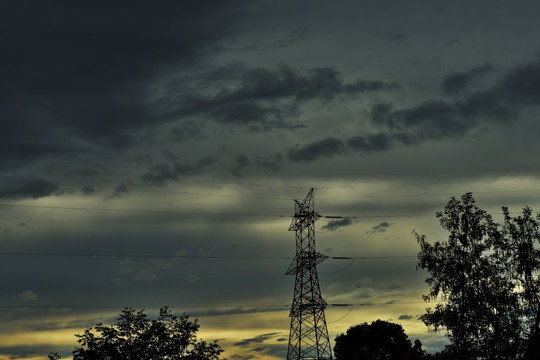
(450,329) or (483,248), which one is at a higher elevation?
(483,248)

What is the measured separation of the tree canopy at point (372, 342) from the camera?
144500 mm

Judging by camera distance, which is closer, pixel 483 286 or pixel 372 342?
pixel 483 286

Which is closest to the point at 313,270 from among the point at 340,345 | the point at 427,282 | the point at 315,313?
the point at 315,313

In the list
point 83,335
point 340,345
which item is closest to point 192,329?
point 83,335

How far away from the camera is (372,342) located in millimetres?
146125

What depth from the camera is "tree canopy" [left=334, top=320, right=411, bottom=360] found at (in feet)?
474

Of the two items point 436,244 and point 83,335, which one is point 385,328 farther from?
point 83,335

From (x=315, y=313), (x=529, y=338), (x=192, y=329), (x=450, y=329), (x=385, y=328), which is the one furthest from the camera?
(x=385, y=328)

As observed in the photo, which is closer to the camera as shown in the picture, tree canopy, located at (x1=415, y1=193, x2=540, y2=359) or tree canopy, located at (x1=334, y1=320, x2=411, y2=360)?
tree canopy, located at (x1=415, y1=193, x2=540, y2=359)

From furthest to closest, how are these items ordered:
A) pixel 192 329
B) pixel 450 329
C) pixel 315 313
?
pixel 315 313
pixel 192 329
pixel 450 329

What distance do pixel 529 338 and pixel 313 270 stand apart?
33705 millimetres

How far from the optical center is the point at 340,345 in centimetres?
14838

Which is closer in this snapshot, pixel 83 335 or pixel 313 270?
A: pixel 83 335

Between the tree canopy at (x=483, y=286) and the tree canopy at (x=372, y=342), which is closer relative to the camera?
the tree canopy at (x=483, y=286)
